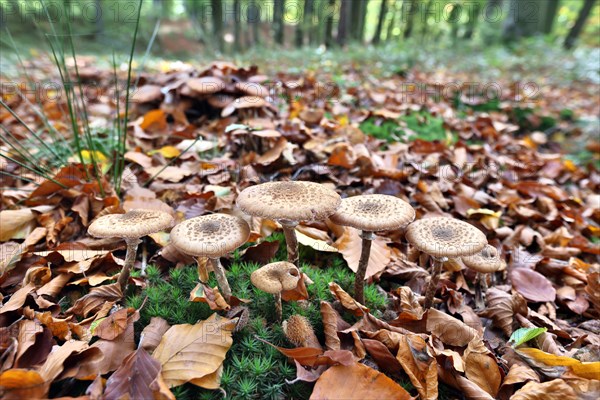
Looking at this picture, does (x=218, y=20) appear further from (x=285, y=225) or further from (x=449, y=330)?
(x=449, y=330)

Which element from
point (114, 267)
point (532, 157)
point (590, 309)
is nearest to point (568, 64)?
point (532, 157)

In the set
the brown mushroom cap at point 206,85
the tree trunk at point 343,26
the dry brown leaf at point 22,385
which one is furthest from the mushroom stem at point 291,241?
the tree trunk at point 343,26

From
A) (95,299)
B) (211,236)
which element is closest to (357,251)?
(211,236)

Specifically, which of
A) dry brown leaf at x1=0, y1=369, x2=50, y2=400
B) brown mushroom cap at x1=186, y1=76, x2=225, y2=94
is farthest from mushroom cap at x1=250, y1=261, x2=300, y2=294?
brown mushroom cap at x1=186, y1=76, x2=225, y2=94

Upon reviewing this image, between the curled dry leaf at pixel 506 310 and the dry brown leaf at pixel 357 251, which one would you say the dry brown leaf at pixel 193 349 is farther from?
the curled dry leaf at pixel 506 310

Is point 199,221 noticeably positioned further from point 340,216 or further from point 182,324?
point 340,216

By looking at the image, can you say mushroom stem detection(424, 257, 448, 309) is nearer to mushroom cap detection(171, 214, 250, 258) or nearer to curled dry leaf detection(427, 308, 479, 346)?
curled dry leaf detection(427, 308, 479, 346)
